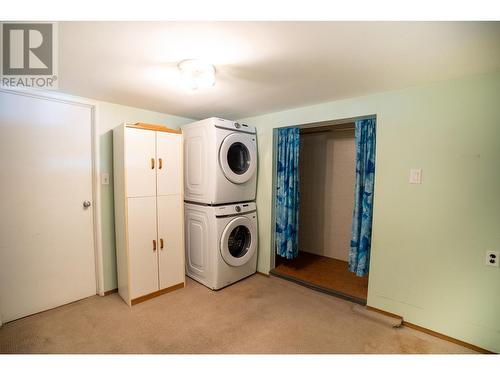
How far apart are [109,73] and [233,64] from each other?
2.95ft

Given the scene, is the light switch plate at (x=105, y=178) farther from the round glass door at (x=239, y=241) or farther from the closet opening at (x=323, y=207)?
the closet opening at (x=323, y=207)

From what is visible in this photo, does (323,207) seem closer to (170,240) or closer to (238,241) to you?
(238,241)

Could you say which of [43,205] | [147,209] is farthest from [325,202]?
[43,205]

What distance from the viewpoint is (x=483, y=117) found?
1602 mm

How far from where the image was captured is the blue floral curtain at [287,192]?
2.71m

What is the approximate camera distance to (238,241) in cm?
283

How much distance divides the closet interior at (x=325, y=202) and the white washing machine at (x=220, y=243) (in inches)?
19.2

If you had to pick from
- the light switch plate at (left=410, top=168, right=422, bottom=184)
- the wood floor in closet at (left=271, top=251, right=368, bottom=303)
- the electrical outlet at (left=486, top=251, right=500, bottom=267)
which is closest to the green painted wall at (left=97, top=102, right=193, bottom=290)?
the wood floor in closet at (left=271, top=251, right=368, bottom=303)

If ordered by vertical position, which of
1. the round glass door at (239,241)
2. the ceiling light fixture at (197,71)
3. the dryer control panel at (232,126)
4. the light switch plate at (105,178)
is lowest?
the round glass door at (239,241)

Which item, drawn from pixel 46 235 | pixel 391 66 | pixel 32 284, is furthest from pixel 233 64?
pixel 32 284

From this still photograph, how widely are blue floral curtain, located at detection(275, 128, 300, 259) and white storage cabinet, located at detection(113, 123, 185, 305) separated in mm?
1157

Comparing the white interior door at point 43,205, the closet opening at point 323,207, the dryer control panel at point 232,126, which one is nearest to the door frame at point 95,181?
the white interior door at point 43,205
